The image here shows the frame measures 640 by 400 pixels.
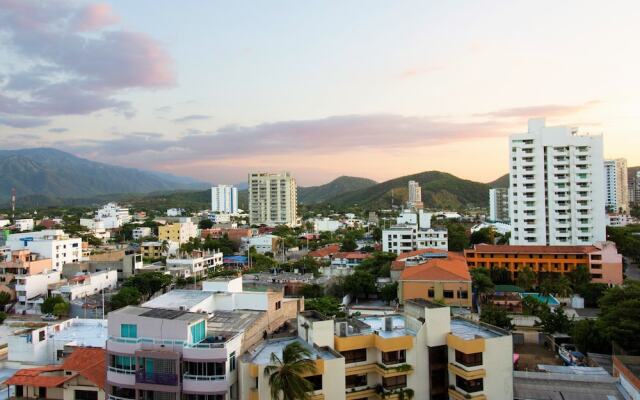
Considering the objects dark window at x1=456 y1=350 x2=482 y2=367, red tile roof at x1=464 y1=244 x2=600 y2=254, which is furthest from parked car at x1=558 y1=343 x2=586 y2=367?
red tile roof at x1=464 y1=244 x2=600 y2=254

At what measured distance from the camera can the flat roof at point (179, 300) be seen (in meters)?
15.5

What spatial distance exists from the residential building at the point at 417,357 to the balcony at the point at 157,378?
5.25 feet

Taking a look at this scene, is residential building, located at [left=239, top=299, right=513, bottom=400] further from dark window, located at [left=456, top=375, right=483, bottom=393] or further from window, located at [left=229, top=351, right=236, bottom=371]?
window, located at [left=229, top=351, right=236, bottom=371]

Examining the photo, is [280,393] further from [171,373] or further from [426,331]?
[426,331]

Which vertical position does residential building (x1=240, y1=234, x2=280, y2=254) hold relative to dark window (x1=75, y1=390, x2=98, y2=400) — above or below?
above

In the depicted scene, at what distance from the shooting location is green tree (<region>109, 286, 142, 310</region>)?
29.6 meters

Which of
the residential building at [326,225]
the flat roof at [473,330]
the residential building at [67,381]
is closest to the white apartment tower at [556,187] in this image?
the flat roof at [473,330]

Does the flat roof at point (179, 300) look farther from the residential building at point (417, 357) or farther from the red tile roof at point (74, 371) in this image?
the residential building at point (417, 357)

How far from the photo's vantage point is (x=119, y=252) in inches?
1853

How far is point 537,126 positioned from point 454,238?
13.6 meters

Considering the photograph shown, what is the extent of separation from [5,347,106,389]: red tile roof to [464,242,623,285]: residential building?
27726 mm

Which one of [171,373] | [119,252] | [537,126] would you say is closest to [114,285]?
[119,252]

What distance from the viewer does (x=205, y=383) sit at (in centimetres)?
1174

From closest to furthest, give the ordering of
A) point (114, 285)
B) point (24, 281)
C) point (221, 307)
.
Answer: point (221, 307)
point (24, 281)
point (114, 285)
